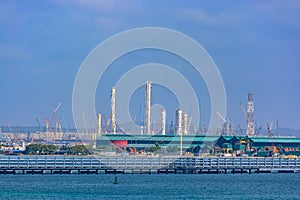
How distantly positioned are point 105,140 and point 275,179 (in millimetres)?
104492

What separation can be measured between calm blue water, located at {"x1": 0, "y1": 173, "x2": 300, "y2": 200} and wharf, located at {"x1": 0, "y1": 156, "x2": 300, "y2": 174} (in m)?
0.68

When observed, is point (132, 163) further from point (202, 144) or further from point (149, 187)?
point (202, 144)

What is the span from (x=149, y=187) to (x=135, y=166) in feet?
39.3

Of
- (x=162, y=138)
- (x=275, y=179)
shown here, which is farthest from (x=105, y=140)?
(x=275, y=179)

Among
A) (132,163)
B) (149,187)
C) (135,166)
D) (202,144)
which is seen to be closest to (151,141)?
(202,144)

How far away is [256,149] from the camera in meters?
180

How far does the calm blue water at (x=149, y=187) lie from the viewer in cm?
5894

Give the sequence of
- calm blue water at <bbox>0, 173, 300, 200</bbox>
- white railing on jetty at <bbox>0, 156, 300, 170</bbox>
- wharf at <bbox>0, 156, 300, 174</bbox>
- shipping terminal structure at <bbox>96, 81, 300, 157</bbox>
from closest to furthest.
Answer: calm blue water at <bbox>0, 173, 300, 200</bbox> < wharf at <bbox>0, 156, 300, 174</bbox> < white railing on jetty at <bbox>0, 156, 300, 170</bbox> < shipping terminal structure at <bbox>96, 81, 300, 157</bbox>

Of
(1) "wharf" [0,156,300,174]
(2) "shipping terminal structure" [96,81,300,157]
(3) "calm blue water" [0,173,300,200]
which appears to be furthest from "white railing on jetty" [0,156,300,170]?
(2) "shipping terminal structure" [96,81,300,157]

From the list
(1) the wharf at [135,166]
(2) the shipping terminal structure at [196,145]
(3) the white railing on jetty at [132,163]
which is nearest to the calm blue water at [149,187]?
(1) the wharf at [135,166]

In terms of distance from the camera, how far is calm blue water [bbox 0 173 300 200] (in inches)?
2320

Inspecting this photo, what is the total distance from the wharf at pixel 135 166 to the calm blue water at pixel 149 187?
680 millimetres

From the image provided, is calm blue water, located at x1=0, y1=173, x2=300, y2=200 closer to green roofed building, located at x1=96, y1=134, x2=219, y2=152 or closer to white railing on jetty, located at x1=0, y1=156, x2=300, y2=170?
white railing on jetty, located at x1=0, y1=156, x2=300, y2=170

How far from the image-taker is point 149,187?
2623 inches
